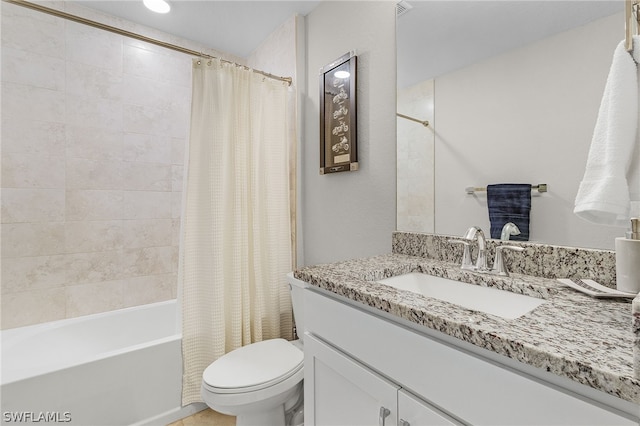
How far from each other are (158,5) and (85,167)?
117 centimetres

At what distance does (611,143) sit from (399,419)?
0.85 meters

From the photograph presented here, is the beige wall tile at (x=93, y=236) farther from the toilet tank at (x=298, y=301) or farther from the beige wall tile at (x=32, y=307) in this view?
the toilet tank at (x=298, y=301)

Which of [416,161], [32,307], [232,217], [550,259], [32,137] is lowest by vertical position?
[32,307]

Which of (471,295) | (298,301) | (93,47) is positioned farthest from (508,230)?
(93,47)

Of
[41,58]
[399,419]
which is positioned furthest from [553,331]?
[41,58]

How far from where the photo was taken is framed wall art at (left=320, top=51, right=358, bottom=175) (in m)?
1.62

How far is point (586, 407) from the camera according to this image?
0.44 m

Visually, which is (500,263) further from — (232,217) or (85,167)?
(85,167)

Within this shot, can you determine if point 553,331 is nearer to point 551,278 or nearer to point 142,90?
point 551,278

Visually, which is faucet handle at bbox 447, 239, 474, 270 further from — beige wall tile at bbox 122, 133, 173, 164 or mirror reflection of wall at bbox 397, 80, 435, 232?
beige wall tile at bbox 122, 133, 173, 164

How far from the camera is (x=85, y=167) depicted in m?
2.03

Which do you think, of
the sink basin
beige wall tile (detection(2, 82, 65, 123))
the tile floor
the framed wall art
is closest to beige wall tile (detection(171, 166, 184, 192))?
beige wall tile (detection(2, 82, 65, 123))

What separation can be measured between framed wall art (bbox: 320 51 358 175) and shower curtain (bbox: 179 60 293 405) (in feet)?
0.90

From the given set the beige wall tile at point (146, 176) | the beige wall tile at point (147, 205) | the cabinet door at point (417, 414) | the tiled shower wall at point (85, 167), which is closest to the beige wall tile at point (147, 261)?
the tiled shower wall at point (85, 167)
